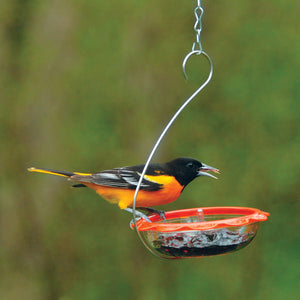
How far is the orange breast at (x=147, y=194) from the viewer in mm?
3113

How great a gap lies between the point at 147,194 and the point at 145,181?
82 mm

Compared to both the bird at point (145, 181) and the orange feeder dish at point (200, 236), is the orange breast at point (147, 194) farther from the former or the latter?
the orange feeder dish at point (200, 236)

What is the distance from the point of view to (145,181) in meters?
3.07

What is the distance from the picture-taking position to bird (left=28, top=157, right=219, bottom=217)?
312cm

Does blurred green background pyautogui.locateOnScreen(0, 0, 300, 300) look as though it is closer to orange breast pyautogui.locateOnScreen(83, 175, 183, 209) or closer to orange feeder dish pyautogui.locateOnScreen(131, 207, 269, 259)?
orange breast pyautogui.locateOnScreen(83, 175, 183, 209)

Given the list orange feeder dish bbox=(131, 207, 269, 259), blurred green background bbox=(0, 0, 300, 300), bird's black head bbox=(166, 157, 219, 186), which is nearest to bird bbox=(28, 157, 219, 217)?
bird's black head bbox=(166, 157, 219, 186)

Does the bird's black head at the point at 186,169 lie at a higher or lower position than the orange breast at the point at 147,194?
higher

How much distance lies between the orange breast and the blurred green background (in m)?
2.21

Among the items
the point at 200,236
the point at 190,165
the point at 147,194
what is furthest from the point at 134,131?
the point at 200,236

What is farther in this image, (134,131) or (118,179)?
(134,131)

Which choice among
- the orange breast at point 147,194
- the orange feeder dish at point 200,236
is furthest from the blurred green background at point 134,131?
the orange feeder dish at point 200,236

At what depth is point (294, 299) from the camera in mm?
5754

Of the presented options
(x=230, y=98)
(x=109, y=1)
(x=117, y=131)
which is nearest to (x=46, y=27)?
(x=109, y=1)

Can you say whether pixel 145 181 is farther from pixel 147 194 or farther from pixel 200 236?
pixel 200 236
